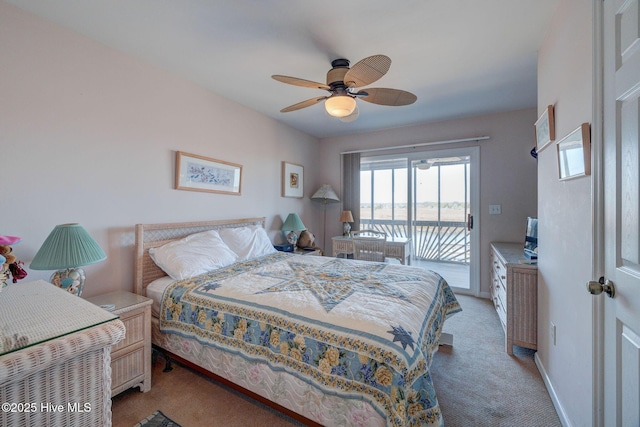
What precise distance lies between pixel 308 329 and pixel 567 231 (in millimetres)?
1585

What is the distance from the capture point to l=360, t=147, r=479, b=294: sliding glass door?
146 inches

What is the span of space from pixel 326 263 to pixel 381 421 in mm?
1536

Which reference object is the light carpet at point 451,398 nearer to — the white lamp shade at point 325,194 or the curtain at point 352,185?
the curtain at point 352,185

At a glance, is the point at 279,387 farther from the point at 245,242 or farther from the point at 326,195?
the point at 326,195

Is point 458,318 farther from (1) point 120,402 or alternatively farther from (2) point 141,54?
(2) point 141,54

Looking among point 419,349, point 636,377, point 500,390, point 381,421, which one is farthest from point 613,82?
point 500,390

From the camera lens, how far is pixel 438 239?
4.03 metres

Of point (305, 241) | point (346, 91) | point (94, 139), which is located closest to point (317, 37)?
point (346, 91)

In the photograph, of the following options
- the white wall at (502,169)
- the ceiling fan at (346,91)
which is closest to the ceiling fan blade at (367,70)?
the ceiling fan at (346,91)

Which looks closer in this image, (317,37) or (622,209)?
(622,209)

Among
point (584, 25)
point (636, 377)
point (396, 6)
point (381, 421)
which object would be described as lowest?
point (381, 421)

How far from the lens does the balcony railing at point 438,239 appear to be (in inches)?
152

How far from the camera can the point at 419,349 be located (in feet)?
3.98

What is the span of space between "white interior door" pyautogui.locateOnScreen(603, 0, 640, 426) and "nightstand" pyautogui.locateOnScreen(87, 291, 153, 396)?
2459mm
